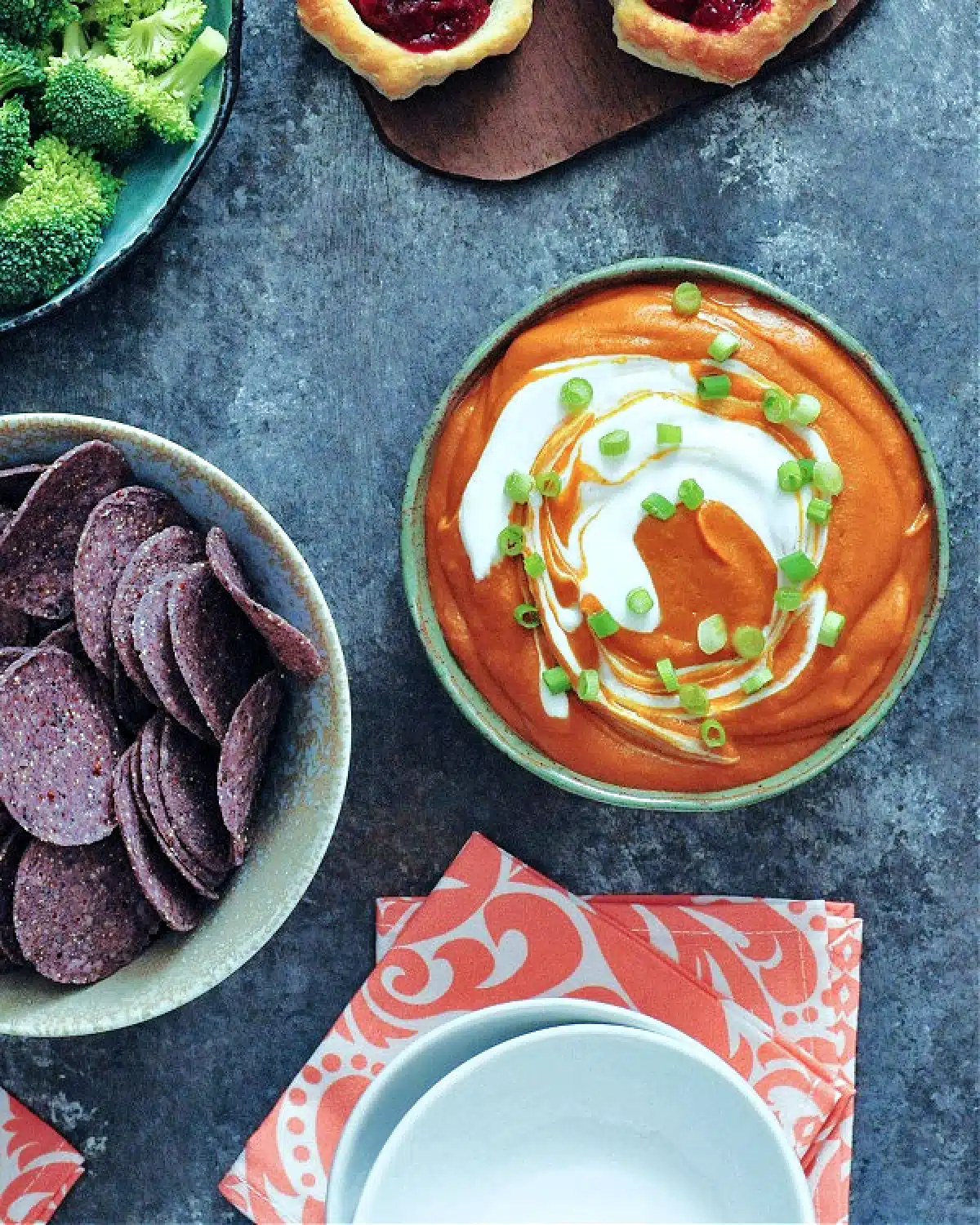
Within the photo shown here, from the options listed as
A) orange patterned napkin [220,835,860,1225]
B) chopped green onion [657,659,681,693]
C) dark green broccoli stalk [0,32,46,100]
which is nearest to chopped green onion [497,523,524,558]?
chopped green onion [657,659,681,693]

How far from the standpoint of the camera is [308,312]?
2.36m

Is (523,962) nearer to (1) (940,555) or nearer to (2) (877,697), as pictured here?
(2) (877,697)

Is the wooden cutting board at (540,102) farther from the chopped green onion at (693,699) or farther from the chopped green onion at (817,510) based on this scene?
the chopped green onion at (693,699)

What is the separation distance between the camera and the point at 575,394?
206 centimetres

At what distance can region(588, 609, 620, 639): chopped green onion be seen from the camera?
207cm

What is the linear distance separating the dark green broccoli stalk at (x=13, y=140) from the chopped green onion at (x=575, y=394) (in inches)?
36.9

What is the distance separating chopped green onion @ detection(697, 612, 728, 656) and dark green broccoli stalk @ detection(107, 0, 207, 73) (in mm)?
1252

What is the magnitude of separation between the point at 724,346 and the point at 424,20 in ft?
2.54

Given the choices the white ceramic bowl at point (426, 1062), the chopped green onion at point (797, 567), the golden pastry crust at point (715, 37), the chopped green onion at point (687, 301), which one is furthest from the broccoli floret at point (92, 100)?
the white ceramic bowl at point (426, 1062)

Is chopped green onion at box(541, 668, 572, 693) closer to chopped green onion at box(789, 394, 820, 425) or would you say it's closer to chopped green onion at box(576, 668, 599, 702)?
chopped green onion at box(576, 668, 599, 702)

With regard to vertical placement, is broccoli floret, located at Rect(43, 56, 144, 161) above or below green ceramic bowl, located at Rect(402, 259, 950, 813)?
above

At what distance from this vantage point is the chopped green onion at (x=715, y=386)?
2.06m

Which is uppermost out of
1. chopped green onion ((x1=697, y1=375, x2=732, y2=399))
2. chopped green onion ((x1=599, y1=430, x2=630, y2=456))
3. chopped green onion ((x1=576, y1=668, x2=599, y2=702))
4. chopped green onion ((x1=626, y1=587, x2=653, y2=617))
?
chopped green onion ((x1=599, y1=430, x2=630, y2=456))

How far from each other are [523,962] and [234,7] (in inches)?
65.1
